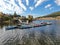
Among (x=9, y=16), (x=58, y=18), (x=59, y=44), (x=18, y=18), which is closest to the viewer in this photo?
(x=59, y=44)

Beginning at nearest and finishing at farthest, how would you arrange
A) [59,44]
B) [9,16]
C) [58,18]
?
[59,44]
[9,16]
[58,18]

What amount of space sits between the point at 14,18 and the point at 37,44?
26808 mm

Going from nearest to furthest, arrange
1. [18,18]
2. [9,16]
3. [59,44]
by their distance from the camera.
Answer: [59,44] < [18,18] < [9,16]

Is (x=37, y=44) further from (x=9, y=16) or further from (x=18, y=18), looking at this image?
(x=9, y=16)

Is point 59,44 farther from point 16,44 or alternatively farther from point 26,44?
point 16,44

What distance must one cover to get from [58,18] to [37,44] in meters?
49.7

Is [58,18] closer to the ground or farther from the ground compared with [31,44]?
farther from the ground

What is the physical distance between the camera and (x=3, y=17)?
1471 inches

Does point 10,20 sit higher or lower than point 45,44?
higher

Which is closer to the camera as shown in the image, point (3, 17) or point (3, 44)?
point (3, 44)

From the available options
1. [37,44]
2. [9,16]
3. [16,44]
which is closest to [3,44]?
[16,44]

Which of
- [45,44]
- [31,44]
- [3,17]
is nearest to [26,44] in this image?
[31,44]

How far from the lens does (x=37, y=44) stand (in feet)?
35.4

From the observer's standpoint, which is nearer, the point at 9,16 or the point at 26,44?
the point at 26,44
